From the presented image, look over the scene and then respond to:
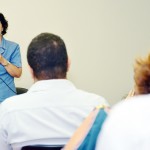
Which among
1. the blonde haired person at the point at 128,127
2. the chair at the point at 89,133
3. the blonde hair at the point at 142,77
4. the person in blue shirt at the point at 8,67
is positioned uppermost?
the blonde hair at the point at 142,77

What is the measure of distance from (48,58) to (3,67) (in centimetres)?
126

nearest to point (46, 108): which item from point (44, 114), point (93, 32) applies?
point (44, 114)

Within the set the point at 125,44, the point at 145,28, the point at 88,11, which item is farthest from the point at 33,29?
the point at 145,28

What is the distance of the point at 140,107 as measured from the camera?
855 millimetres

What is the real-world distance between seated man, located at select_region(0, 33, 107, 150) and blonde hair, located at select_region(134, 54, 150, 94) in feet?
1.39

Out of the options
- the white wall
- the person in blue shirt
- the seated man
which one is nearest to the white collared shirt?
the seated man

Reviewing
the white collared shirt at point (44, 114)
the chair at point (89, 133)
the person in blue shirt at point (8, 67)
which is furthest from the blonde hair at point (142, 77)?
the person in blue shirt at point (8, 67)

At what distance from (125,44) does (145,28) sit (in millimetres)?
300

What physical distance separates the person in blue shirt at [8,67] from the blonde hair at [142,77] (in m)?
1.73

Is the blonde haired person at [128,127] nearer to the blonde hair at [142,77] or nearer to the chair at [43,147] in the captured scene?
the blonde hair at [142,77]

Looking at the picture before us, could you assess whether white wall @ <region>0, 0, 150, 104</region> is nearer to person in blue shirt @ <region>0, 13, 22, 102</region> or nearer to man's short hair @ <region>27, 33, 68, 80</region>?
person in blue shirt @ <region>0, 13, 22, 102</region>

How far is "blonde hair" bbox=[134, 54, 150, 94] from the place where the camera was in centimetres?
104

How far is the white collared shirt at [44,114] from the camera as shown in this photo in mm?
1404

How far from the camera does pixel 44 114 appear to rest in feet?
4.64
